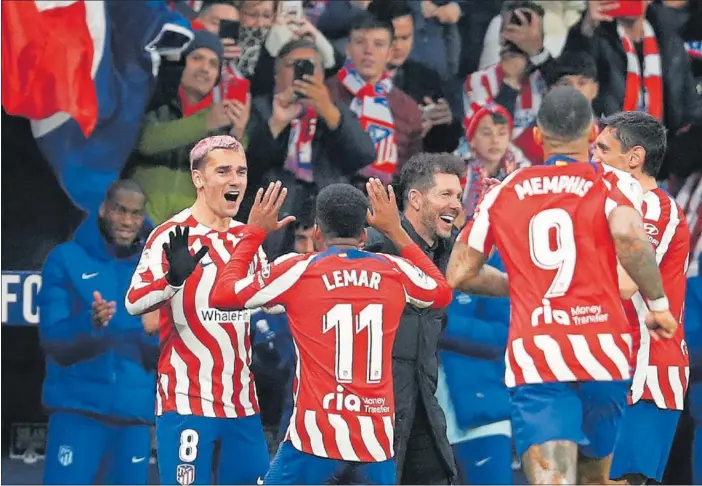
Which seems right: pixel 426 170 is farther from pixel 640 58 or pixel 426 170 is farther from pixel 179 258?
pixel 640 58

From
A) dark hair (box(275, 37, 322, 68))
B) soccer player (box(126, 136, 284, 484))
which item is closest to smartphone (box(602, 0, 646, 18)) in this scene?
dark hair (box(275, 37, 322, 68))

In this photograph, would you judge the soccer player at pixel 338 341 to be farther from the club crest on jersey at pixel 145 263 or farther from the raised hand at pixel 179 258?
the club crest on jersey at pixel 145 263

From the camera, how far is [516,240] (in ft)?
17.6

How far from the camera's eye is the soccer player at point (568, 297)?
17.1ft

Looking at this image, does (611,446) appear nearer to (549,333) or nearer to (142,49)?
(549,333)

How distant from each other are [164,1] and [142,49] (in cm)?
32

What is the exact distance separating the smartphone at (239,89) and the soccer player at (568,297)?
3316 mm

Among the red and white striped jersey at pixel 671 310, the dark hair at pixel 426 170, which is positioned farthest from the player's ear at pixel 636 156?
the dark hair at pixel 426 170

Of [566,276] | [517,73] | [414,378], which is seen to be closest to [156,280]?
[414,378]

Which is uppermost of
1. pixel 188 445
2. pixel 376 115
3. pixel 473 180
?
pixel 376 115

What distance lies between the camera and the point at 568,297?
5273mm

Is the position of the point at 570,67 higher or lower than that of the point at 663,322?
higher

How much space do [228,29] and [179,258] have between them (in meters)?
2.96

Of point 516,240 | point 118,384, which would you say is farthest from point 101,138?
point 516,240
